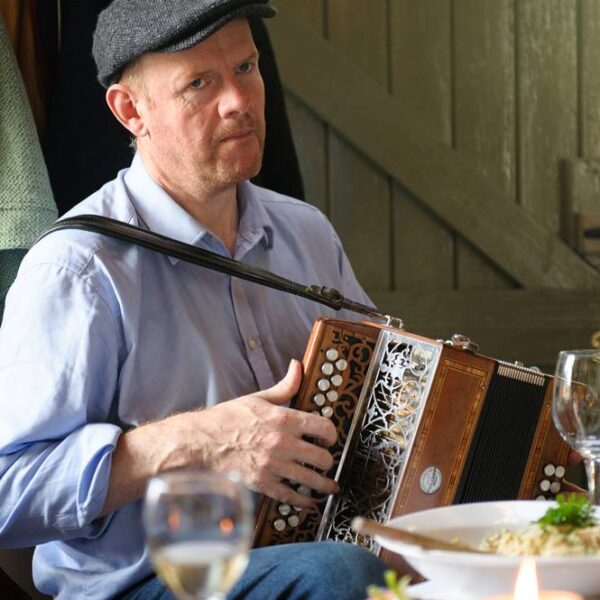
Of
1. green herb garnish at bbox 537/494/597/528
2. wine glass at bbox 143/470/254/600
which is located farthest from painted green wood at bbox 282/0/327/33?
wine glass at bbox 143/470/254/600

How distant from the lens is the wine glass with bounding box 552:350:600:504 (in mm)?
1418

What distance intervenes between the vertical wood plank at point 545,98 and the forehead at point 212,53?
136cm

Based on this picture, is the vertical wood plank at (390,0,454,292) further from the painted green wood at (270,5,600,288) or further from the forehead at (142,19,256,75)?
the forehead at (142,19,256,75)

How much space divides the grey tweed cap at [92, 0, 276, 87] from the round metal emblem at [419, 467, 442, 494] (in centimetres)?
73

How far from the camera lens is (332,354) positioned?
1688 millimetres

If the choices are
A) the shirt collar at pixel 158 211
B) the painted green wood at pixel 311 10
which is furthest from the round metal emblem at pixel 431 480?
the painted green wood at pixel 311 10

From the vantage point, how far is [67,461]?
166cm

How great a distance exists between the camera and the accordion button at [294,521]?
5.51 feet

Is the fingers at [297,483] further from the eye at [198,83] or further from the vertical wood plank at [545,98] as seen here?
the vertical wood plank at [545,98]

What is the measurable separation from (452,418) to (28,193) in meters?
0.90

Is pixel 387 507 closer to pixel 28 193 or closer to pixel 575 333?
pixel 28 193

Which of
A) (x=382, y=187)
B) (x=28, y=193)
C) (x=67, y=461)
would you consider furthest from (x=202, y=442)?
(x=382, y=187)

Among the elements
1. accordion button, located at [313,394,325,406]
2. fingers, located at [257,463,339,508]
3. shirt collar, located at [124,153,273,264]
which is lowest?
fingers, located at [257,463,339,508]

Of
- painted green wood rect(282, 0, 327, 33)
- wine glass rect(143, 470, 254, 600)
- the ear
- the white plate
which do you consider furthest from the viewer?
painted green wood rect(282, 0, 327, 33)
